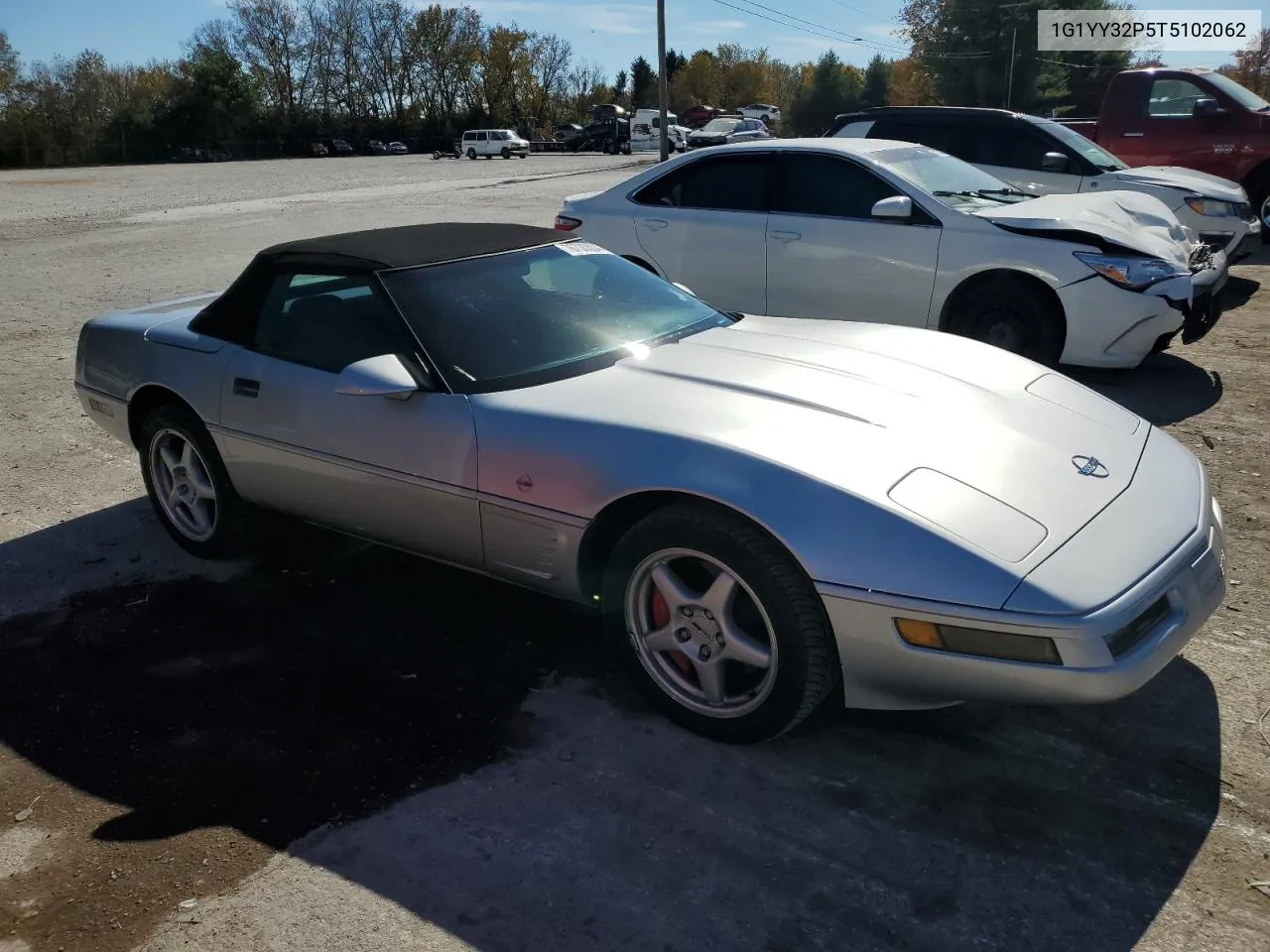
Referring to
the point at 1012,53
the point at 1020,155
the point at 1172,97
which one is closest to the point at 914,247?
the point at 1020,155

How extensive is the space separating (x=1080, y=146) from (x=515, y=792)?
8432 mm

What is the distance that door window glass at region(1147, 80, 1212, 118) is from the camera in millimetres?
11430

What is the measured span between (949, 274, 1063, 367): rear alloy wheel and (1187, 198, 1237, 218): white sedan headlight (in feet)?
11.4

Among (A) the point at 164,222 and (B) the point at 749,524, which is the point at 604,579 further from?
(A) the point at 164,222

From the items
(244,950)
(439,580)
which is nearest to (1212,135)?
(439,580)

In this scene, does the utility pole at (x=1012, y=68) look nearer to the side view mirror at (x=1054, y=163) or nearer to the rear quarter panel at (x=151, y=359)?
the side view mirror at (x=1054, y=163)

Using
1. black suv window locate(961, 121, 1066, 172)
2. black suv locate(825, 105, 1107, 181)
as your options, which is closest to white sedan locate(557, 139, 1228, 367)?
black suv locate(825, 105, 1107, 181)

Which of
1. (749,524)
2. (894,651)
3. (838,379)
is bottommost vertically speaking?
(894,651)

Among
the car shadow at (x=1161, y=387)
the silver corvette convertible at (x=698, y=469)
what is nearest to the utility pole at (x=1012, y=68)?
the car shadow at (x=1161, y=387)

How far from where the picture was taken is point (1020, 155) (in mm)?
9086

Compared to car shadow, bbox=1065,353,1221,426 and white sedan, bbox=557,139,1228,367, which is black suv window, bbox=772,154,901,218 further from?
car shadow, bbox=1065,353,1221,426

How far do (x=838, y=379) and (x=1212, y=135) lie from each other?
33.7ft

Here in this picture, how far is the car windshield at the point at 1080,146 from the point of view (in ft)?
29.3

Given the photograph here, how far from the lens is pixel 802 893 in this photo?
237cm
